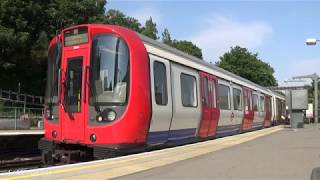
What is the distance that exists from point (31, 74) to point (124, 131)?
32.2 metres

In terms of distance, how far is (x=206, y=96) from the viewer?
1733 centimetres

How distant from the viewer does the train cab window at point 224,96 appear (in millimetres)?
19841

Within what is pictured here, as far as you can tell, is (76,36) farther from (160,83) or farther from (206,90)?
(206,90)

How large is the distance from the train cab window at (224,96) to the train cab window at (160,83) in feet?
21.0

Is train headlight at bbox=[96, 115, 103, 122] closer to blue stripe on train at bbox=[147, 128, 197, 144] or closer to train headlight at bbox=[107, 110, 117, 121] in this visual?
train headlight at bbox=[107, 110, 117, 121]

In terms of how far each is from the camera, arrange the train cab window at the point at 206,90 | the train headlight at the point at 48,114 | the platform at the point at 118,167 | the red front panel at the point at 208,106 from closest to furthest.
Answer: the platform at the point at 118,167
the train headlight at the point at 48,114
the red front panel at the point at 208,106
the train cab window at the point at 206,90

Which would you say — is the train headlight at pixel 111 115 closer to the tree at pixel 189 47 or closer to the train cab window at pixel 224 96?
the train cab window at pixel 224 96

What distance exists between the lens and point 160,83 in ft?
43.6

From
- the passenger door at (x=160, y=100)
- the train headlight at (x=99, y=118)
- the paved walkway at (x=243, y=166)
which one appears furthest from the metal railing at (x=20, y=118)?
the paved walkway at (x=243, y=166)

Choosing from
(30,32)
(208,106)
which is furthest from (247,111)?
(30,32)

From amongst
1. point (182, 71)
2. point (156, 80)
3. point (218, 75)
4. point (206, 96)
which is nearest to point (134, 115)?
point (156, 80)

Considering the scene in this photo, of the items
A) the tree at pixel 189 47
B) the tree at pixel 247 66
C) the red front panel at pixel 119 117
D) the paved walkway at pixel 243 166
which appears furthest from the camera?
the tree at pixel 189 47

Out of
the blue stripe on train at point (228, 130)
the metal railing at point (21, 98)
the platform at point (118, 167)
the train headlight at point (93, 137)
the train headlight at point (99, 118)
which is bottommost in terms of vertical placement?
the platform at point (118, 167)

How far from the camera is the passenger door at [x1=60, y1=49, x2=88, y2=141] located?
1202 centimetres
